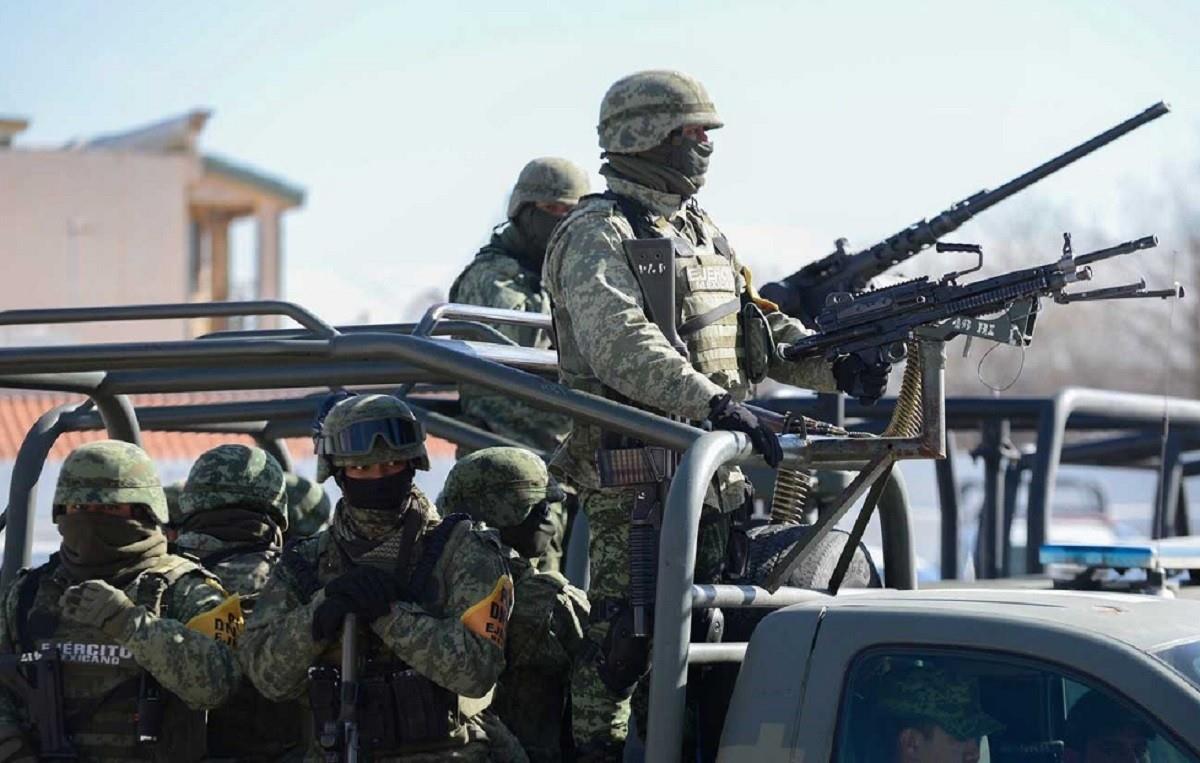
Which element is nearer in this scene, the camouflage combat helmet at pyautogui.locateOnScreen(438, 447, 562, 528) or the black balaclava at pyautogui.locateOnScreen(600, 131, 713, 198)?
the black balaclava at pyautogui.locateOnScreen(600, 131, 713, 198)

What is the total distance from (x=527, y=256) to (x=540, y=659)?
3167 millimetres

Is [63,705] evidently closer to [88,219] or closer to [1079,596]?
[1079,596]

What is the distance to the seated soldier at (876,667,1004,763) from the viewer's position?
3.15 metres

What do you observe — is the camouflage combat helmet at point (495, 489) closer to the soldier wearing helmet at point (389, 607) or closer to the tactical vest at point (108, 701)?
the soldier wearing helmet at point (389, 607)

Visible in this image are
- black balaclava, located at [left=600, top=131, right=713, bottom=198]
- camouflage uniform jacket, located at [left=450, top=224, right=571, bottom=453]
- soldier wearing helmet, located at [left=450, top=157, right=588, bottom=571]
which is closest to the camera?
black balaclava, located at [left=600, top=131, right=713, bottom=198]

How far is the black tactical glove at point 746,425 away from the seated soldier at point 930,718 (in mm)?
526

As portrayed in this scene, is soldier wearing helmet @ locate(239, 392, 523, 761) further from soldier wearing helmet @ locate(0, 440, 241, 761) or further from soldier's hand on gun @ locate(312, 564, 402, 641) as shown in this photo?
soldier wearing helmet @ locate(0, 440, 241, 761)

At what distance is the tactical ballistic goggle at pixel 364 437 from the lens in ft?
13.0

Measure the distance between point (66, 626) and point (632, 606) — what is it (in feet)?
4.52

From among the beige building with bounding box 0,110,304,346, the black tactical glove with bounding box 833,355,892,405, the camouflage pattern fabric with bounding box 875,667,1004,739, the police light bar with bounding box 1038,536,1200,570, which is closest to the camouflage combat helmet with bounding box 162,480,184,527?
the black tactical glove with bounding box 833,355,892,405

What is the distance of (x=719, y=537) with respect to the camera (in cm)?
388

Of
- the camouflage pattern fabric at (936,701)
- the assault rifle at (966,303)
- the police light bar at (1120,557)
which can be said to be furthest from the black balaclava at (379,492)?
the police light bar at (1120,557)

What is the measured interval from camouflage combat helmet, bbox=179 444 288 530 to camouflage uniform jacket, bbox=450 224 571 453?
Result: 4.36ft

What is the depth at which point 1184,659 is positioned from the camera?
3066 millimetres
